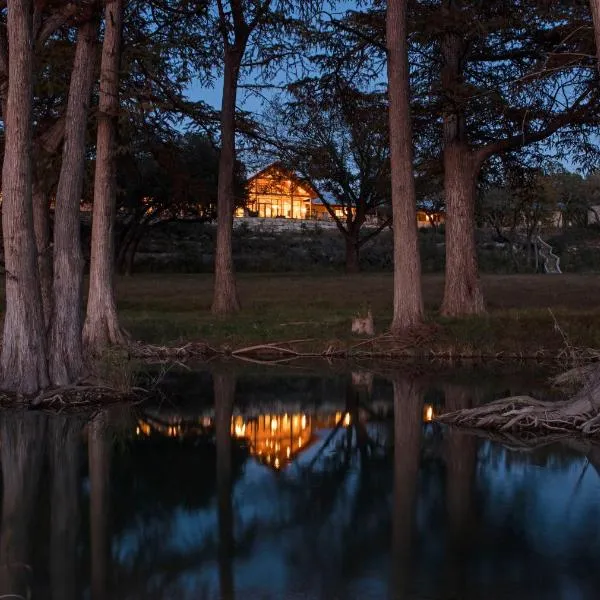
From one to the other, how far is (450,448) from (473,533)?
3.74m

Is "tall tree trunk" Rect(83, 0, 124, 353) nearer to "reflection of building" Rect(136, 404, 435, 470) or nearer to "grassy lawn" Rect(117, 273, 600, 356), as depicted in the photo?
"grassy lawn" Rect(117, 273, 600, 356)

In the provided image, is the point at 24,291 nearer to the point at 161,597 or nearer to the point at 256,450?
the point at 256,450

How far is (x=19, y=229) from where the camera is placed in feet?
49.7

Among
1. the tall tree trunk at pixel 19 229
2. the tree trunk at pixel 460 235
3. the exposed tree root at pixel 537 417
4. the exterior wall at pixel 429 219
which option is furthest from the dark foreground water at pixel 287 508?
the exterior wall at pixel 429 219

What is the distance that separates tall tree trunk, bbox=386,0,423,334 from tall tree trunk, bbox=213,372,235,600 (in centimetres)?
530

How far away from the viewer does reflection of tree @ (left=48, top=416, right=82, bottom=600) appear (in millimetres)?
7199

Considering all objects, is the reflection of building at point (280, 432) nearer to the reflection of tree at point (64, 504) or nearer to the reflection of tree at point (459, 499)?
the reflection of tree at point (459, 499)

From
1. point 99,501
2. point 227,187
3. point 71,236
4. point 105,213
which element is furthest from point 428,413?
point 227,187

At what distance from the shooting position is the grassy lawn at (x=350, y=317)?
22.2 meters

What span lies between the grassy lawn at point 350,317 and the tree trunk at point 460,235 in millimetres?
870

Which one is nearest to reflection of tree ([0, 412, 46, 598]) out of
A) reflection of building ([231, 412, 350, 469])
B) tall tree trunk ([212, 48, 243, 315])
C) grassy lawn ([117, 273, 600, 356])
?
reflection of building ([231, 412, 350, 469])

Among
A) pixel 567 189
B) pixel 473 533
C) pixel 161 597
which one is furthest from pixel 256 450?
pixel 567 189

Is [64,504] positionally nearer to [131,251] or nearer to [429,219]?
[131,251]

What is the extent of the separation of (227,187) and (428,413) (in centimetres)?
1595
